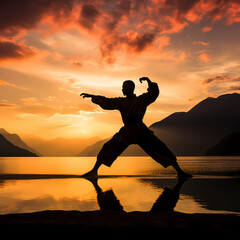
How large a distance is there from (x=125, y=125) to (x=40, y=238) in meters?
7.33

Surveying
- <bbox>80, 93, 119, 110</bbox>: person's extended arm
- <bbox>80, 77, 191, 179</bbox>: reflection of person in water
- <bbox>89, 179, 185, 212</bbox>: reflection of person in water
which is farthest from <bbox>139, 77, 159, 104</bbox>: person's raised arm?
<bbox>89, 179, 185, 212</bbox>: reflection of person in water

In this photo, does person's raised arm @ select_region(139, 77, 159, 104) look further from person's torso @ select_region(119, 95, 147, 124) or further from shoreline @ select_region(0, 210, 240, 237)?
shoreline @ select_region(0, 210, 240, 237)

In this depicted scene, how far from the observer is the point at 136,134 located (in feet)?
30.8

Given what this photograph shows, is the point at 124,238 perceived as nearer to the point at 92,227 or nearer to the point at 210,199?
the point at 92,227

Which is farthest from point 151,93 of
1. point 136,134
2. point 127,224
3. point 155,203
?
point 127,224

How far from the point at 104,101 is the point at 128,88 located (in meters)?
0.88

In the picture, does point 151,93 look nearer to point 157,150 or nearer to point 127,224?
point 157,150

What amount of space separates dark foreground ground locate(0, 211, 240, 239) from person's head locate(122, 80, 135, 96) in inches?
285

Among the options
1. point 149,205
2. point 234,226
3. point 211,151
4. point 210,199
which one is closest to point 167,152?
point 210,199

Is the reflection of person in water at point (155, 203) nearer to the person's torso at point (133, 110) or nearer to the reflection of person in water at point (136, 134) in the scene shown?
the reflection of person in water at point (136, 134)

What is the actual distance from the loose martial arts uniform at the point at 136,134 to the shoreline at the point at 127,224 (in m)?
6.52

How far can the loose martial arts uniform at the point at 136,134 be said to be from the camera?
9422 millimetres

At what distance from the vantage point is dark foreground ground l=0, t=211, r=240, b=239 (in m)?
2.44

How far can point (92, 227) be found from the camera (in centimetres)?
249
